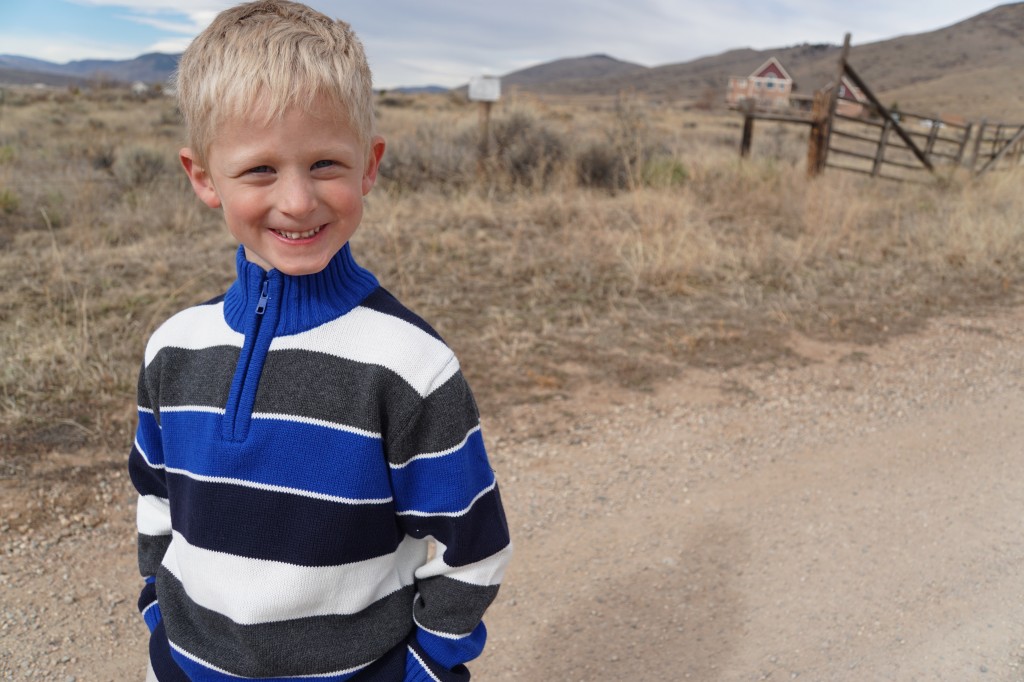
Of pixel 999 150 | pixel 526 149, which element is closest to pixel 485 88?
pixel 526 149

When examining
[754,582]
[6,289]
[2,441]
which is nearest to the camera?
[754,582]

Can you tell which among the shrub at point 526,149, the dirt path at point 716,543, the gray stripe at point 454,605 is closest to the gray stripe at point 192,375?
the gray stripe at point 454,605

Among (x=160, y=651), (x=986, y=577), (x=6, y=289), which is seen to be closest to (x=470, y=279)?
(x=6, y=289)

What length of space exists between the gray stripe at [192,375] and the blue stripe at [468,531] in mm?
357

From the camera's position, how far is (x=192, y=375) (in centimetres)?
131

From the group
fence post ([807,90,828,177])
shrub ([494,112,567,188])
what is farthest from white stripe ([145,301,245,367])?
fence post ([807,90,828,177])

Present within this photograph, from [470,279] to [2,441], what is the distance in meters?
3.42

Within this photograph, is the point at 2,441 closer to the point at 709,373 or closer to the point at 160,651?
the point at 160,651

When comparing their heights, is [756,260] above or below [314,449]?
below

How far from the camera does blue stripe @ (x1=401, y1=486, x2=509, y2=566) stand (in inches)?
49.1

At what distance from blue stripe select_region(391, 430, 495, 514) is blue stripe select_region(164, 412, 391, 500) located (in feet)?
0.10

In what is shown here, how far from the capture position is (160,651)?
1413 millimetres

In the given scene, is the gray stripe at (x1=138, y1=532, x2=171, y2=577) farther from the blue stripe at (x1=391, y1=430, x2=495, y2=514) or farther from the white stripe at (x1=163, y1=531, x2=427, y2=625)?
the blue stripe at (x1=391, y1=430, x2=495, y2=514)

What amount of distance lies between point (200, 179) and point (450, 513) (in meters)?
0.68
